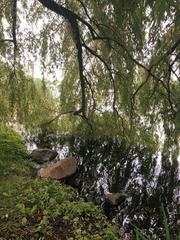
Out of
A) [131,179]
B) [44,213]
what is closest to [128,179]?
[131,179]

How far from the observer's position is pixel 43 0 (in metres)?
6.44

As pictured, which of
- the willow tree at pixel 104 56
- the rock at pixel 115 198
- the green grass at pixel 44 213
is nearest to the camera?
the green grass at pixel 44 213

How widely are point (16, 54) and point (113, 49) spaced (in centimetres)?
174

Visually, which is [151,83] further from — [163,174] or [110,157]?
[110,157]

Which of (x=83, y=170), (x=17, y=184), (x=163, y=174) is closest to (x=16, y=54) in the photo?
(x=17, y=184)

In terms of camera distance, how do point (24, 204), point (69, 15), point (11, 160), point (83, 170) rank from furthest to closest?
point (83, 170)
point (11, 160)
point (69, 15)
point (24, 204)

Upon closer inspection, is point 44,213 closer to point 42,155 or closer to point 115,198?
point 115,198

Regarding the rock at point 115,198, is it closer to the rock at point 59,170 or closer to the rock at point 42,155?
the rock at point 59,170

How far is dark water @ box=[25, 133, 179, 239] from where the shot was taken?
6.47 metres

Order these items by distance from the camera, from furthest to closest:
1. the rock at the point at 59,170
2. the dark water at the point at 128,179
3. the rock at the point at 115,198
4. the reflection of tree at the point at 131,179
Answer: the rock at the point at 59,170
the rock at the point at 115,198
the reflection of tree at the point at 131,179
the dark water at the point at 128,179

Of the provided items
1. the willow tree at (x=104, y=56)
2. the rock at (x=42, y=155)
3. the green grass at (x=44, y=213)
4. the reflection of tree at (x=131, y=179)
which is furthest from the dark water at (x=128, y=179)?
the willow tree at (x=104, y=56)

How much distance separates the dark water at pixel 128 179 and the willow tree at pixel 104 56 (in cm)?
108

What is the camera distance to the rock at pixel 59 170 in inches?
301

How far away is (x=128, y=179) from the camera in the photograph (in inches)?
328
